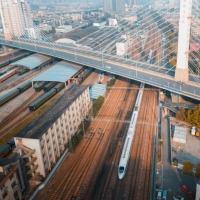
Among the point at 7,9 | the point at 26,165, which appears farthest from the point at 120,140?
the point at 7,9

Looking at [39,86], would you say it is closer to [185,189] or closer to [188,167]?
[188,167]

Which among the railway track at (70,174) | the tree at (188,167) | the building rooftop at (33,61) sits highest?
the building rooftop at (33,61)

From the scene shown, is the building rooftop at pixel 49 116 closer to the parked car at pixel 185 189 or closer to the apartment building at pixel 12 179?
the apartment building at pixel 12 179

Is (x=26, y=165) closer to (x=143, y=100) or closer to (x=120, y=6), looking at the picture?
(x=143, y=100)

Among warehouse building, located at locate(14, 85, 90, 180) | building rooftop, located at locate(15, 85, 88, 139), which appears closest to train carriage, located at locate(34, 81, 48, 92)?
building rooftop, located at locate(15, 85, 88, 139)

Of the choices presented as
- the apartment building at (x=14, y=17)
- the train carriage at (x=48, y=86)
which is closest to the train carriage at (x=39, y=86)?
the train carriage at (x=48, y=86)

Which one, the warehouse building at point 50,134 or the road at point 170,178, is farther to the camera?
the road at point 170,178
